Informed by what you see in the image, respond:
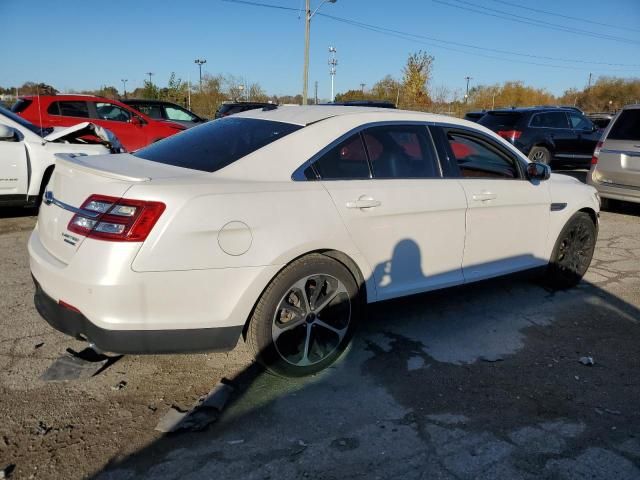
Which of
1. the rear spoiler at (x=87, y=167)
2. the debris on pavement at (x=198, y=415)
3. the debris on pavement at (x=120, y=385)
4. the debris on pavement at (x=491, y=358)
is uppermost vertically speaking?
the rear spoiler at (x=87, y=167)

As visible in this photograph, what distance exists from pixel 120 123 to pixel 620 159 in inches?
380

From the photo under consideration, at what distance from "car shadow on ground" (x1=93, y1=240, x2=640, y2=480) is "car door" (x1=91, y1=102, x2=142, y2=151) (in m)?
9.16

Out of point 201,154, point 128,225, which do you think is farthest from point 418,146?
point 128,225

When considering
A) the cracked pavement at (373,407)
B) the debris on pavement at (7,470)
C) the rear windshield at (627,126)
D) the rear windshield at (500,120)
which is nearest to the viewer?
the debris on pavement at (7,470)

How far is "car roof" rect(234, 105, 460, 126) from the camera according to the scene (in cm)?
354

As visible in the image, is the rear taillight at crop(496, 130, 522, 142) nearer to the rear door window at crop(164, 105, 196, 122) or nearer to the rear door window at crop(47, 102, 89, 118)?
the rear door window at crop(164, 105, 196, 122)

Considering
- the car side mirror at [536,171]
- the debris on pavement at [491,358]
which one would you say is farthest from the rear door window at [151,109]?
the debris on pavement at [491,358]

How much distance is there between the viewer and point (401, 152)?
12.2 ft

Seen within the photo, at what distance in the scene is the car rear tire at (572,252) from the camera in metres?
4.89

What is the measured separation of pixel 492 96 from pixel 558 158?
1878 inches

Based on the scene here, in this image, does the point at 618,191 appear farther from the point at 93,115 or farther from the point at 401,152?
the point at 93,115

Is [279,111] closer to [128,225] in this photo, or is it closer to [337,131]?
[337,131]

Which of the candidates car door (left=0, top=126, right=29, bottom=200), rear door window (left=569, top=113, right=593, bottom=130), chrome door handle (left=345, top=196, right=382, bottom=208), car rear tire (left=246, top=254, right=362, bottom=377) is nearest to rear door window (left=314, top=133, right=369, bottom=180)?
chrome door handle (left=345, top=196, right=382, bottom=208)

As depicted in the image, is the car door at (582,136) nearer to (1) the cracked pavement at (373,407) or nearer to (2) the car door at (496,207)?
(2) the car door at (496,207)
